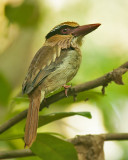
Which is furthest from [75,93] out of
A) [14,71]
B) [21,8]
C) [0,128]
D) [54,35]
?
[14,71]

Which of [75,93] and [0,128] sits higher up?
[75,93]

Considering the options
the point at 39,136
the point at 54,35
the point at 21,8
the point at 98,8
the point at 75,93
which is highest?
the point at 98,8

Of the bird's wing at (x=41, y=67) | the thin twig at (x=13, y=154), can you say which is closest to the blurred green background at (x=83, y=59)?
the bird's wing at (x=41, y=67)

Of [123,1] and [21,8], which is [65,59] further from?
[123,1]

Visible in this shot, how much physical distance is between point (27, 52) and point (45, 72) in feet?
5.27

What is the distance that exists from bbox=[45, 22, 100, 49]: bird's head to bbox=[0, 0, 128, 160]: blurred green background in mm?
288

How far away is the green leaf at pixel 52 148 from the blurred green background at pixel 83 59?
0.18 metres

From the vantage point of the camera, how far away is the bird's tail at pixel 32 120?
5.08 feet

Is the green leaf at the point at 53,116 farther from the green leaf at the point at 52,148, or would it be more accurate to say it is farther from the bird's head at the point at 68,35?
the bird's head at the point at 68,35

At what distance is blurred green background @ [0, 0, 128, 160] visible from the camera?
7.01 feet

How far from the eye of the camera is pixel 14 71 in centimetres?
347

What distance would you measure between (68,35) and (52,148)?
1.05 metres

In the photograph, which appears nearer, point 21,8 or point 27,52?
point 21,8

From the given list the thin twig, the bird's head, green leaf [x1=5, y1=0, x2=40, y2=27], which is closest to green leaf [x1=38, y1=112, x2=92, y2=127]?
the thin twig
